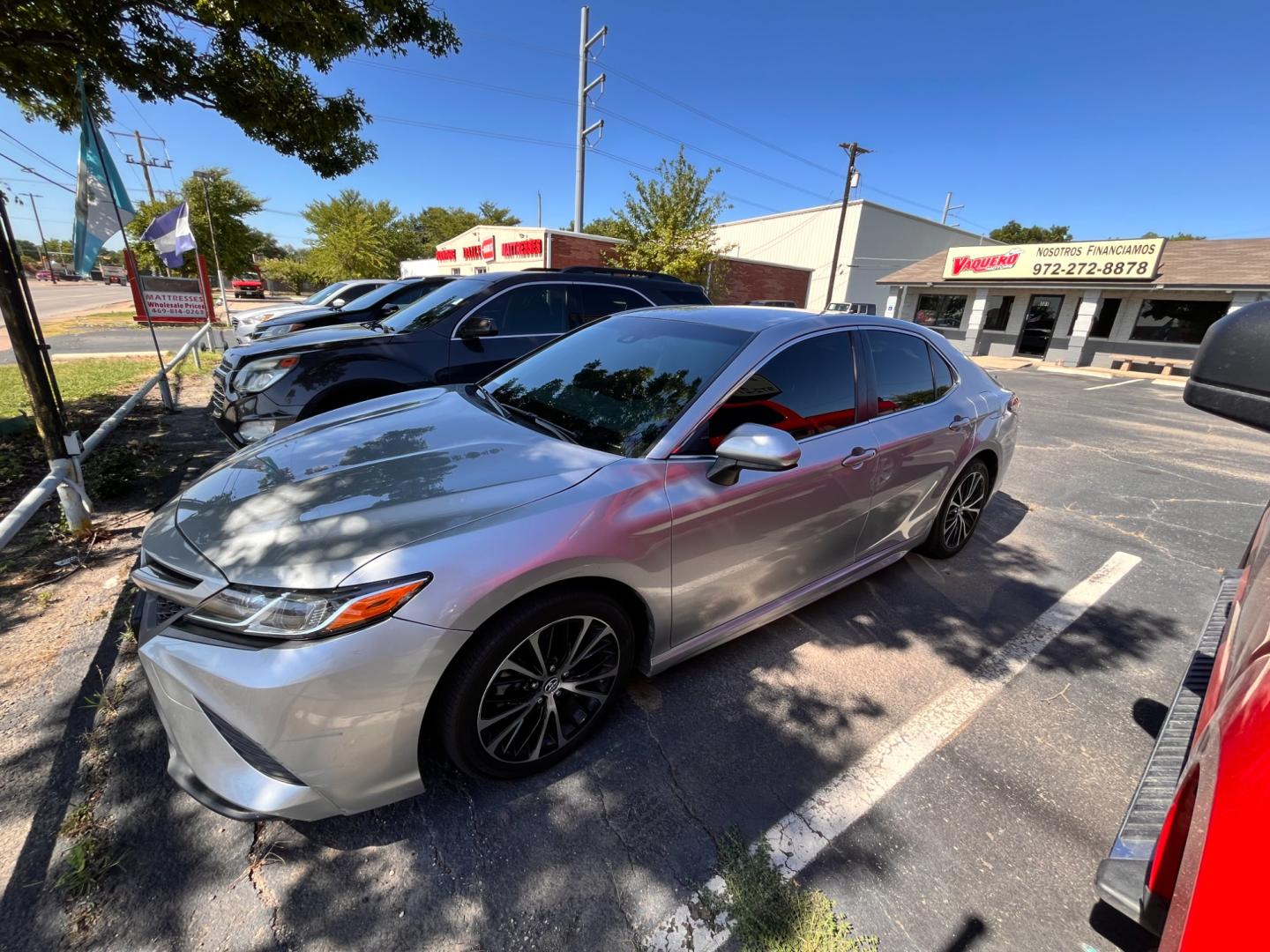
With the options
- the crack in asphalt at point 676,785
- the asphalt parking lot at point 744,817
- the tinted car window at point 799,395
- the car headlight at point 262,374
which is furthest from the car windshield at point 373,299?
the crack in asphalt at point 676,785

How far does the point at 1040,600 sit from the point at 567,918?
3.43 metres

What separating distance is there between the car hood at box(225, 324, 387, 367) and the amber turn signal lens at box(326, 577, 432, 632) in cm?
375

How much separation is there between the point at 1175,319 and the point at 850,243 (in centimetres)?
1602

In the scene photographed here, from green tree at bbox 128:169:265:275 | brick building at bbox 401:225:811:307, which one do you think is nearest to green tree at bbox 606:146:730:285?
brick building at bbox 401:225:811:307

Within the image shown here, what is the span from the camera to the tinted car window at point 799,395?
2400mm

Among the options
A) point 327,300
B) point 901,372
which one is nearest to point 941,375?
point 901,372

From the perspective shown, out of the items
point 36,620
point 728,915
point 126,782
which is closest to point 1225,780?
point 728,915

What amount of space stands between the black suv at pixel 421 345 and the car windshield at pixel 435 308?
0.06 feet

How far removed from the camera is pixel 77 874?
Answer: 1.69 m

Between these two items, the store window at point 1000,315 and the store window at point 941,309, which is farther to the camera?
the store window at point 941,309

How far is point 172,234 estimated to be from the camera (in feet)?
31.7

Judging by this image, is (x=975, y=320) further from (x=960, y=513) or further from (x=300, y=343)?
(x=300, y=343)

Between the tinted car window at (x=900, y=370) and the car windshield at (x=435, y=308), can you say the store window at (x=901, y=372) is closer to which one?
the tinted car window at (x=900, y=370)

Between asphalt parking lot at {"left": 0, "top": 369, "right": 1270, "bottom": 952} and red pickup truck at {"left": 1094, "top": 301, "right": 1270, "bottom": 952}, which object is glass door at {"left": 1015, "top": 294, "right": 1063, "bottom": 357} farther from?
red pickup truck at {"left": 1094, "top": 301, "right": 1270, "bottom": 952}
